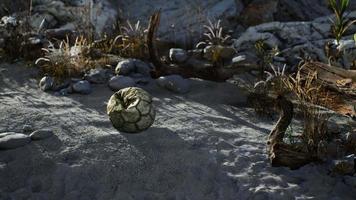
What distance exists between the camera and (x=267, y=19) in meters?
8.54

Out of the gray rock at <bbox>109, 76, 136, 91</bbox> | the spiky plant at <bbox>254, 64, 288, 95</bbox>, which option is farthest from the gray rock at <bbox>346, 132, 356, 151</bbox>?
the gray rock at <bbox>109, 76, 136, 91</bbox>

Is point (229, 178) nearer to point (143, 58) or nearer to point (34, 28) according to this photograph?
point (143, 58)

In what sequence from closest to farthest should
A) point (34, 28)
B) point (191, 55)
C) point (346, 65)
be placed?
point (346, 65)
point (191, 55)
point (34, 28)

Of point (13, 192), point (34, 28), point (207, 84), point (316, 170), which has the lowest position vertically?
point (13, 192)

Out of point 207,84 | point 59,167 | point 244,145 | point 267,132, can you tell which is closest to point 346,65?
point 207,84

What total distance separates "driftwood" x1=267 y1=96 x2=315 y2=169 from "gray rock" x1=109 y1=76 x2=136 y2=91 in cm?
239

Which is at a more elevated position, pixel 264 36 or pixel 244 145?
pixel 264 36

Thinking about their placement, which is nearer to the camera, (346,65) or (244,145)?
(244,145)

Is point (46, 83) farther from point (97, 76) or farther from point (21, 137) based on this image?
point (21, 137)

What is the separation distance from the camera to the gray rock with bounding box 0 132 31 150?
4098mm

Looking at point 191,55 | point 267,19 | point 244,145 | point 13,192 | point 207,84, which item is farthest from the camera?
point 267,19

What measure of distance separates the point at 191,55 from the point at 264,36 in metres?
1.43

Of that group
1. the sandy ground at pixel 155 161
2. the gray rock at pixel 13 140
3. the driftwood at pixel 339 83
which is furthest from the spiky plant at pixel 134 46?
the gray rock at pixel 13 140

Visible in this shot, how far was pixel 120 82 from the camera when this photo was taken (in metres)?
5.63
